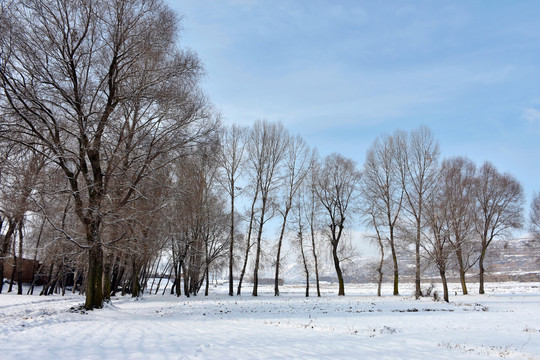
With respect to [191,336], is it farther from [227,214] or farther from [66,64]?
[227,214]

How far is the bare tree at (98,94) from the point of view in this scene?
12.2 meters

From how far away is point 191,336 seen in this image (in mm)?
8891

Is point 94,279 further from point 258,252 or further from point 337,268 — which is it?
point 337,268

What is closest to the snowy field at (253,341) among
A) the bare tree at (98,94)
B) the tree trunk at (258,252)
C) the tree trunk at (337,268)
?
the bare tree at (98,94)

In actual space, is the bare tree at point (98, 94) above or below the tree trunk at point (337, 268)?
above

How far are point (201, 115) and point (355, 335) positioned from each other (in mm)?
11015

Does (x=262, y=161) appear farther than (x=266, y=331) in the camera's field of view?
Yes

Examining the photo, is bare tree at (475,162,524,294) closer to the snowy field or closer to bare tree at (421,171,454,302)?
bare tree at (421,171,454,302)

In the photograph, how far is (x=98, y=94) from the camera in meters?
14.5

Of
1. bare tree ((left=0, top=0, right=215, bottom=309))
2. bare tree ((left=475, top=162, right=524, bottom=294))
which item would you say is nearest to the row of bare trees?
bare tree ((left=475, top=162, right=524, bottom=294))

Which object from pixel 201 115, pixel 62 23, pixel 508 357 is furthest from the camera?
pixel 201 115

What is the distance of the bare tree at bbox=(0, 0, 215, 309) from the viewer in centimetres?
1224

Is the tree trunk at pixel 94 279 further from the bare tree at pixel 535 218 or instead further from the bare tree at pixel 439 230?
the bare tree at pixel 535 218

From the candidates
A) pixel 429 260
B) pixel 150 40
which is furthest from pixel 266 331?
pixel 429 260
